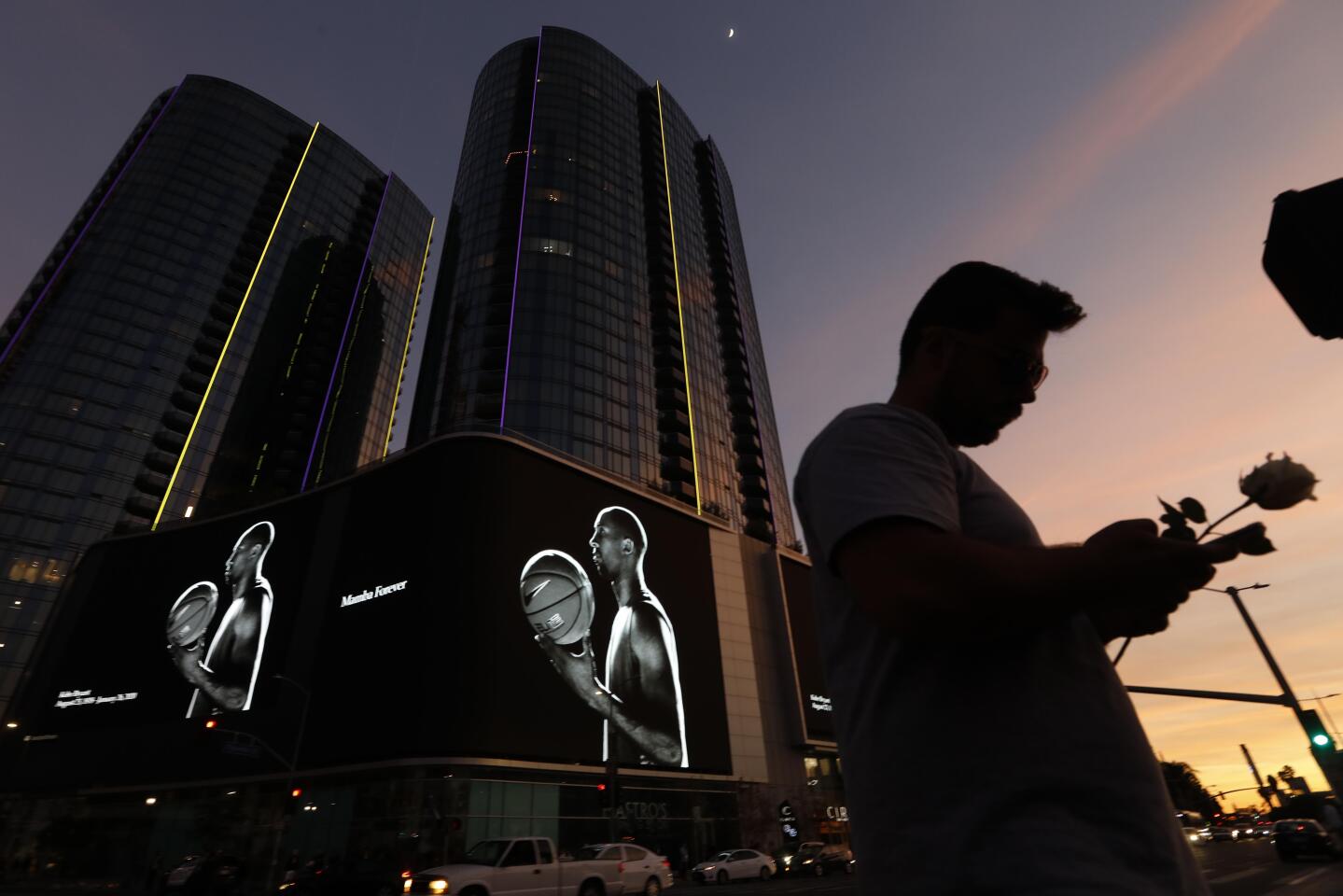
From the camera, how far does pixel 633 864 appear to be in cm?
1908

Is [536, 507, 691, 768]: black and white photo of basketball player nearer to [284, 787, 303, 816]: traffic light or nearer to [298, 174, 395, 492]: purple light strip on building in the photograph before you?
[284, 787, 303, 816]: traffic light

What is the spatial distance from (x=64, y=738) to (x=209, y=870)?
→ 26.3 metres

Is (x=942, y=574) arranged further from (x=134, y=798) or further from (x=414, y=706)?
(x=134, y=798)

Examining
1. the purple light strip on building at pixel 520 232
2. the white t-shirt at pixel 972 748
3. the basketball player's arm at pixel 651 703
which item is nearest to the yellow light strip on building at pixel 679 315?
the basketball player's arm at pixel 651 703

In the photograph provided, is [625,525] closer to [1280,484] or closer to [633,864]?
[633,864]

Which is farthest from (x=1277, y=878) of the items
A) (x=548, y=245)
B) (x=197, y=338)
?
(x=197, y=338)

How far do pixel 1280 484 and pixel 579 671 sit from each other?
115 ft

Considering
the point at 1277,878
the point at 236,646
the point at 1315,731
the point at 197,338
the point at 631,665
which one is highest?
the point at 197,338

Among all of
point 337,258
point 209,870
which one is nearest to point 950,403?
point 209,870

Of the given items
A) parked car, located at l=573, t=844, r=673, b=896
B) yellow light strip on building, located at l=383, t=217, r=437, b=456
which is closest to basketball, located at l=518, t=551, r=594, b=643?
parked car, located at l=573, t=844, r=673, b=896

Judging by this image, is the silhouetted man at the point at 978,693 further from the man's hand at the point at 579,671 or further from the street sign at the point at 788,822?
the street sign at the point at 788,822

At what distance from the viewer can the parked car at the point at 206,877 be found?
2170 centimetres

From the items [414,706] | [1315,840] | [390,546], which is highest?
[390,546]

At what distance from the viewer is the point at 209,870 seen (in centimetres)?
2195
